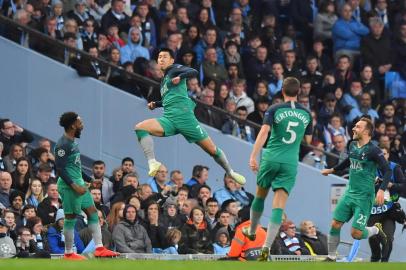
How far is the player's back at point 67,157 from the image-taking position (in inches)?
779

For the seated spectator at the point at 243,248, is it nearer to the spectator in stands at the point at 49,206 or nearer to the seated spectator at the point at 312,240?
the spectator in stands at the point at 49,206

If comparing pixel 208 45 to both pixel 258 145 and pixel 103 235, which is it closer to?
pixel 103 235

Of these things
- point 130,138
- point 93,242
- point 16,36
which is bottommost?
point 93,242

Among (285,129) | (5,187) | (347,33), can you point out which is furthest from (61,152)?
(347,33)

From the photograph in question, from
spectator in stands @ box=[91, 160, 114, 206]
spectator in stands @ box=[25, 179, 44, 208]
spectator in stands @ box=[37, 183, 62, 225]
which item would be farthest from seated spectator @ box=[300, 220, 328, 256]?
spectator in stands @ box=[25, 179, 44, 208]

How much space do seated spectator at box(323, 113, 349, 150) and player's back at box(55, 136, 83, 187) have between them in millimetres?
9611

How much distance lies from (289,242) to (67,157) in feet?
18.3

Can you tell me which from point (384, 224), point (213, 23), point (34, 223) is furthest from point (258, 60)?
point (34, 223)

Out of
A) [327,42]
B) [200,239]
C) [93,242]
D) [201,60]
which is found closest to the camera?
[93,242]

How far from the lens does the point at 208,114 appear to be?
2736 centimetres

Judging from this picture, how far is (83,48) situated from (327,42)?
6.73m

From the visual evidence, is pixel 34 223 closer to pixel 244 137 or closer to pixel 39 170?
pixel 39 170

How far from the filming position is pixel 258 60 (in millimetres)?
29375

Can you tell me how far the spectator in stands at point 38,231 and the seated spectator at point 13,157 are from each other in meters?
2.05
